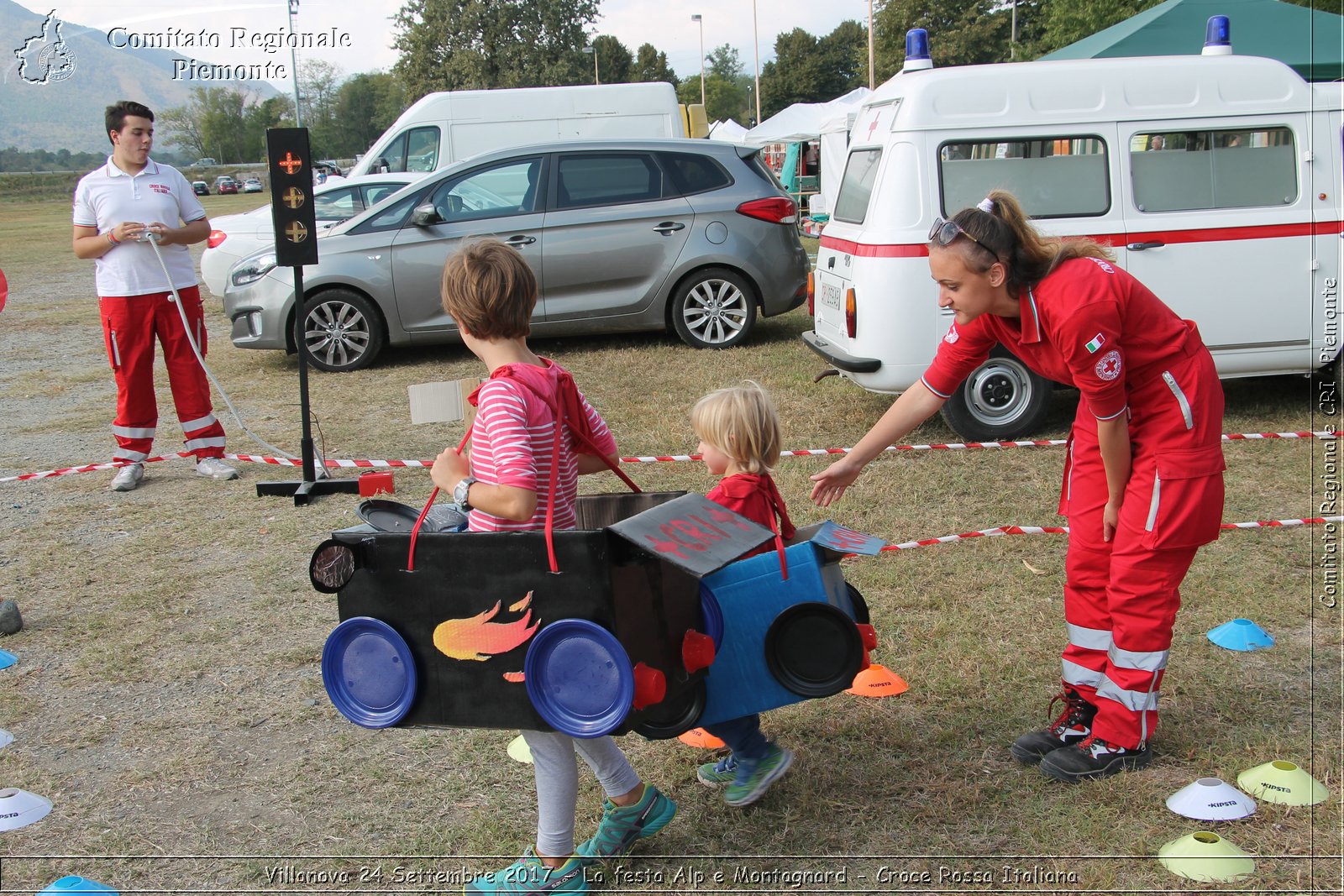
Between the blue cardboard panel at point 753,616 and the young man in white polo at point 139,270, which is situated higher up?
the young man in white polo at point 139,270

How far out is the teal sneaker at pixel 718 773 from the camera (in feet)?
10.2

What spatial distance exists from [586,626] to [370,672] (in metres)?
0.55

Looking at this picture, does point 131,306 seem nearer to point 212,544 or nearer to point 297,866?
point 212,544

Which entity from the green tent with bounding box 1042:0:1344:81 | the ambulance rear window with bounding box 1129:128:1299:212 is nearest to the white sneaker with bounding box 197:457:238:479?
the ambulance rear window with bounding box 1129:128:1299:212

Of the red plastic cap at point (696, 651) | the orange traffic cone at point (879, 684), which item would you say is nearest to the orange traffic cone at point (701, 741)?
the orange traffic cone at point (879, 684)

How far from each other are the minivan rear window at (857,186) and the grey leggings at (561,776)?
4.88 meters

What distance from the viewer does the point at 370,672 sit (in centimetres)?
239

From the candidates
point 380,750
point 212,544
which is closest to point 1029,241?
point 380,750

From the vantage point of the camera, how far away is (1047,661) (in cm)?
379

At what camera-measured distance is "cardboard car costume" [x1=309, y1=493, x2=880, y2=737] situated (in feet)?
7.35

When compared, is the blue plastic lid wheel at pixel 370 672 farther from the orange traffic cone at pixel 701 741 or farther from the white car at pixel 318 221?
the white car at pixel 318 221

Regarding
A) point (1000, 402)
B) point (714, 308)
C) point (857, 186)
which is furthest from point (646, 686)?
point (714, 308)

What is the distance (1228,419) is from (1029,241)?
201 inches

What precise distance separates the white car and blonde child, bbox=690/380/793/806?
10.8 m
